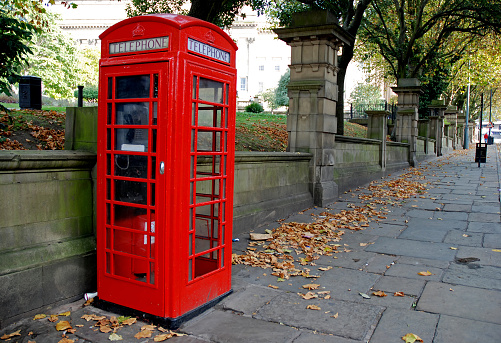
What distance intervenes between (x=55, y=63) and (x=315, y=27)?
1281 inches

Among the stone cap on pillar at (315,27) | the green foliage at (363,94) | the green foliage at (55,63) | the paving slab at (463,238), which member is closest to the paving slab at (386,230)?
the paving slab at (463,238)

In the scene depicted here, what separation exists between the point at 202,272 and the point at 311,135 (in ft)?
17.9

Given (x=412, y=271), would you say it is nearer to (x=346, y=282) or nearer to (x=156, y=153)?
(x=346, y=282)

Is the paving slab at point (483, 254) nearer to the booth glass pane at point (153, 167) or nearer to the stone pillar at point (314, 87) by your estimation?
the stone pillar at point (314, 87)

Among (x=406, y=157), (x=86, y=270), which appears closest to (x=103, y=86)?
(x=86, y=270)

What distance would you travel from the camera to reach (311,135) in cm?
906

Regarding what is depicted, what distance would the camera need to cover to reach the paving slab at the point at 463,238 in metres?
6.19

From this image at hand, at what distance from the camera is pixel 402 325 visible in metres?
3.52

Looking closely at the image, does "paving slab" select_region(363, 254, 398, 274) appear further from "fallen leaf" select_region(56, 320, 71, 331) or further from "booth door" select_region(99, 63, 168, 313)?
"fallen leaf" select_region(56, 320, 71, 331)

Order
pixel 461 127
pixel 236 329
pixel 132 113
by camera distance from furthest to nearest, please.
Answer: pixel 461 127 < pixel 132 113 < pixel 236 329

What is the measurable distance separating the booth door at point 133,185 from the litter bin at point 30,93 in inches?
326

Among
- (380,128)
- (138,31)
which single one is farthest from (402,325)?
(380,128)

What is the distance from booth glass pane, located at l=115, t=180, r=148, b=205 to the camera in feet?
11.9

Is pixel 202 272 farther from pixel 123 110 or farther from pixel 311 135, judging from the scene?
pixel 311 135
